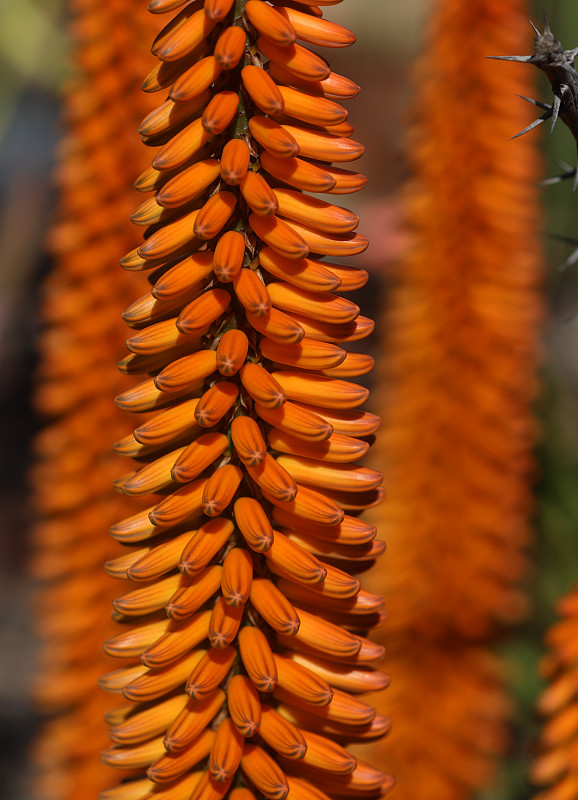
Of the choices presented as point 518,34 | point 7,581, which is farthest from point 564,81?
point 7,581

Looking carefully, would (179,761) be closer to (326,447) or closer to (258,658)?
(258,658)

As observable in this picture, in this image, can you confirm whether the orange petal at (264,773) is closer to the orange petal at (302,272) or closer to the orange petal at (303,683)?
the orange petal at (303,683)

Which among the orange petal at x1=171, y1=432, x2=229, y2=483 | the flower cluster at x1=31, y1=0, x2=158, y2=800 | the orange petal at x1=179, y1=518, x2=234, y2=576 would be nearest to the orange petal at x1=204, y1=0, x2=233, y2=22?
the orange petal at x1=171, y1=432, x2=229, y2=483

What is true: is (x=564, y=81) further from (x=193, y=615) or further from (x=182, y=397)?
(x=193, y=615)

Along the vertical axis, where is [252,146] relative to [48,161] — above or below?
below

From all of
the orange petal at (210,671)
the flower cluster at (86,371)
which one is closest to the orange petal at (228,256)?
the orange petal at (210,671)

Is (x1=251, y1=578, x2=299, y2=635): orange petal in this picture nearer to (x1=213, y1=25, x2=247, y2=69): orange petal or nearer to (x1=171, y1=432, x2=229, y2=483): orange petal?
(x1=171, y1=432, x2=229, y2=483): orange petal
